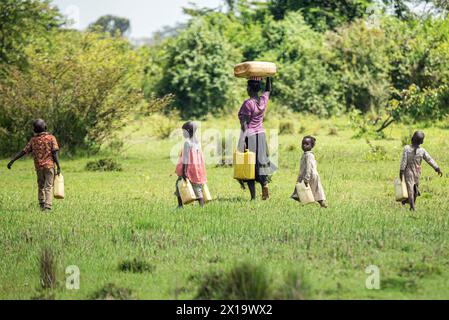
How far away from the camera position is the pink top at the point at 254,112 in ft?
46.9

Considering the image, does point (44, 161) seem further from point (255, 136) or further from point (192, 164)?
point (255, 136)

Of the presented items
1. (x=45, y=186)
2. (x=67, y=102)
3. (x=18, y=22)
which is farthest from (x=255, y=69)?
(x=18, y=22)

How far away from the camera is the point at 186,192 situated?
43.0 feet

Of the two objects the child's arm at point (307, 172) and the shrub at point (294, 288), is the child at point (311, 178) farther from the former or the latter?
the shrub at point (294, 288)

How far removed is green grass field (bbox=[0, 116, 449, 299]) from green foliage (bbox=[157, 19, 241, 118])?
1952 cm

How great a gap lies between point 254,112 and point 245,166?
883 mm

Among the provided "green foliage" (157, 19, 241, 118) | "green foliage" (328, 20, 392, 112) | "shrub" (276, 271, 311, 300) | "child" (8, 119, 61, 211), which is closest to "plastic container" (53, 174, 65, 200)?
"child" (8, 119, 61, 211)

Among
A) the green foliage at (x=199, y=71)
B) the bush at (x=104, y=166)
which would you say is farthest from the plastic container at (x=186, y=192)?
the green foliage at (x=199, y=71)

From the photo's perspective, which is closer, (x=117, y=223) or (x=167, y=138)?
(x=117, y=223)

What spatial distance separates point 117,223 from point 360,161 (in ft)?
30.3

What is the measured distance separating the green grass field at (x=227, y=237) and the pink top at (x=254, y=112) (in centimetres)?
108

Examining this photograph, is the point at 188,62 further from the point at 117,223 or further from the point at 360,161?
the point at 117,223
